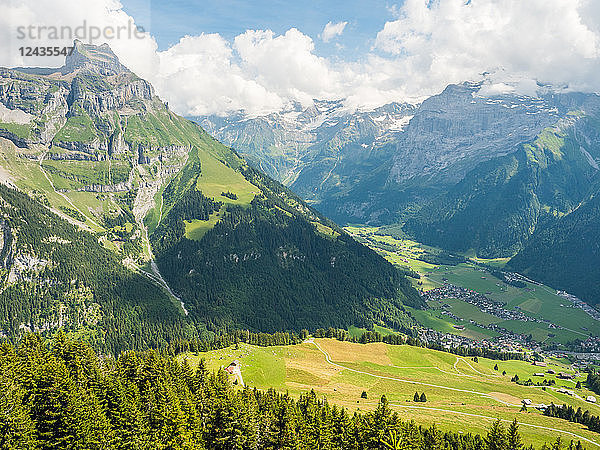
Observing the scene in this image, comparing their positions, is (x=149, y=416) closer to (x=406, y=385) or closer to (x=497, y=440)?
(x=497, y=440)

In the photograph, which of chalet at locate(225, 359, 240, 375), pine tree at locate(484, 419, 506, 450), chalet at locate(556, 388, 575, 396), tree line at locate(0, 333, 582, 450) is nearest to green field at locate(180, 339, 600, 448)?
chalet at locate(225, 359, 240, 375)

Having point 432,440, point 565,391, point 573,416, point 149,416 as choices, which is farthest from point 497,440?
point 565,391

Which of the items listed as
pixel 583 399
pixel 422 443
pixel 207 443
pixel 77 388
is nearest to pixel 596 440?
pixel 583 399

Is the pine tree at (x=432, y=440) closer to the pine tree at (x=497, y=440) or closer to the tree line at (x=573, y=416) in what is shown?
the pine tree at (x=497, y=440)

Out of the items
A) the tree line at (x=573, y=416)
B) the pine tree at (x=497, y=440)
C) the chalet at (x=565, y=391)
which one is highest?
the pine tree at (x=497, y=440)

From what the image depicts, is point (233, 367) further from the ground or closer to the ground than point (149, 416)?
closer to the ground

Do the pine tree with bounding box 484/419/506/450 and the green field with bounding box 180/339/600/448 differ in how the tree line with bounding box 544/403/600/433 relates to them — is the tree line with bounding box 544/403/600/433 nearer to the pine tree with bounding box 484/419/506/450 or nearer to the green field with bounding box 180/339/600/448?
the green field with bounding box 180/339/600/448

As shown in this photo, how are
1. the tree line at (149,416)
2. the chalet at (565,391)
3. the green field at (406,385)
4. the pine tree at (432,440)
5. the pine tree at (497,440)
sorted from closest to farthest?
the tree line at (149,416), the pine tree at (497,440), the pine tree at (432,440), the green field at (406,385), the chalet at (565,391)

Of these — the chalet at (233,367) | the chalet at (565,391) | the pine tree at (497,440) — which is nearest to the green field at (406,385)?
the chalet at (233,367)
